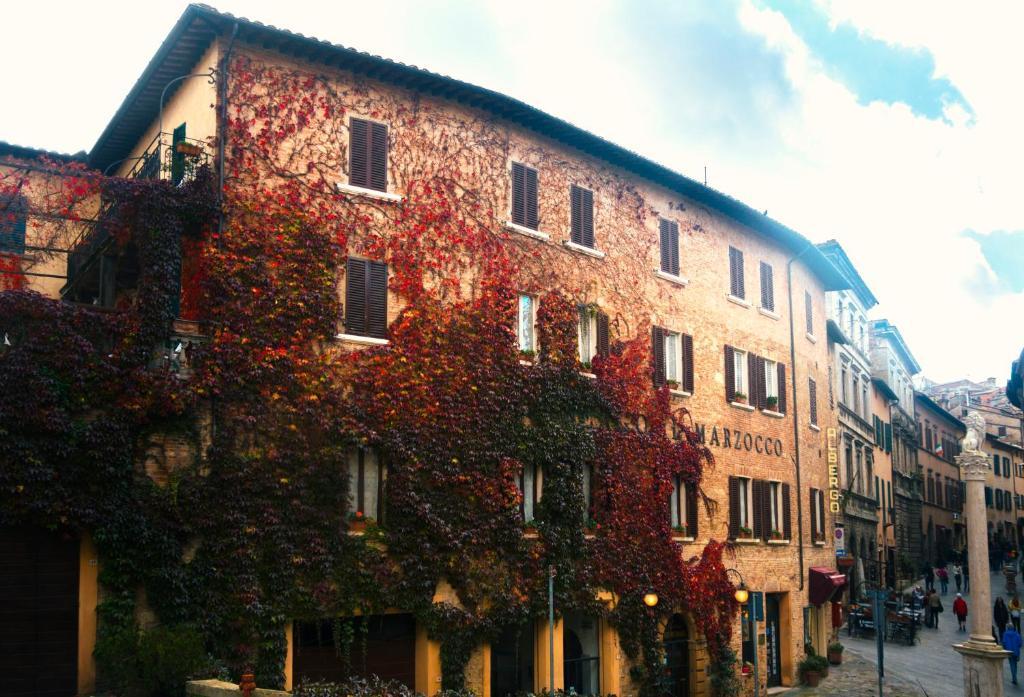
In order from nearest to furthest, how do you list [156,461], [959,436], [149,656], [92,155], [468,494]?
[149,656] → [156,461] → [468,494] → [92,155] → [959,436]

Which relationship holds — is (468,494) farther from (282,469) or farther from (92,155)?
(92,155)

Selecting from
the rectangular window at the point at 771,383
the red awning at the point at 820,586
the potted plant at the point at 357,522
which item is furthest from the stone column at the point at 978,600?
the potted plant at the point at 357,522

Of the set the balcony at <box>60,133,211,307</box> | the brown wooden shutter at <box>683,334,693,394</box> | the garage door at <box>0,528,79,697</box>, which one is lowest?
the garage door at <box>0,528,79,697</box>

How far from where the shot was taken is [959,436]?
95.6m

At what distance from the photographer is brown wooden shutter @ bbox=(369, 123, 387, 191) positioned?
22.1m

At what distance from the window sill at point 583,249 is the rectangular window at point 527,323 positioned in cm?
196

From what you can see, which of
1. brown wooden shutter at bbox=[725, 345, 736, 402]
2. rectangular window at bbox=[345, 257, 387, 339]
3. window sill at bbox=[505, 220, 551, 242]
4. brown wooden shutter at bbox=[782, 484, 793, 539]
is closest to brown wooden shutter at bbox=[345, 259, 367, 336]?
rectangular window at bbox=[345, 257, 387, 339]

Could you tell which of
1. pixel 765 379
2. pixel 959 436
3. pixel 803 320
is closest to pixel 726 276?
pixel 765 379

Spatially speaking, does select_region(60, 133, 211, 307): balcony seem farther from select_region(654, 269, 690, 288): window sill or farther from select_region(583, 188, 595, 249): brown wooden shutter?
select_region(654, 269, 690, 288): window sill

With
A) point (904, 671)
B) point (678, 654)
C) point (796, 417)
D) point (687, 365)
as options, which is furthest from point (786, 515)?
point (687, 365)

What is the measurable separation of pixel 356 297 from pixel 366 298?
0.24 meters

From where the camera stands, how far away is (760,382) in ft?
111

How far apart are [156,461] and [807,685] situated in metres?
23.6

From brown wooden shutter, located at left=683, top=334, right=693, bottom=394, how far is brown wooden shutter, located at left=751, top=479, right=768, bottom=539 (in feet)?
15.6
